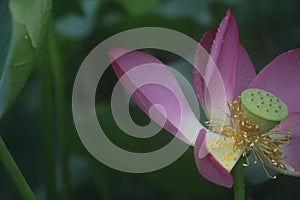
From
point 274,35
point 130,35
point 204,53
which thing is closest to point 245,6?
point 274,35

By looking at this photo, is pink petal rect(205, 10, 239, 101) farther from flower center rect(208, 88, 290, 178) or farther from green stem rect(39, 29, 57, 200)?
green stem rect(39, 29, 57, 200)

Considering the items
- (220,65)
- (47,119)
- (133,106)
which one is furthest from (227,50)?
(133,106)

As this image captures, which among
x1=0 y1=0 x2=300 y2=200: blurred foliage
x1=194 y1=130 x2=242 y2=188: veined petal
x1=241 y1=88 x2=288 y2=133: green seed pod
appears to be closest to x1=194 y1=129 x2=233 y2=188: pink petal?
x1=194 y1=130 x2=242 y2=188: veined petal

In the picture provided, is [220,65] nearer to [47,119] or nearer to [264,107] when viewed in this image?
[264,107]

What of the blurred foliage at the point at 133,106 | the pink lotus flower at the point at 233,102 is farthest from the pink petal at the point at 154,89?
the blurred foliage at the point at 133,106

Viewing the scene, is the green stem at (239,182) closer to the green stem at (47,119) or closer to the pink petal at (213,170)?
the pink petal at (213,170)

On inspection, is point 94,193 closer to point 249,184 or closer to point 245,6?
point 249,184
